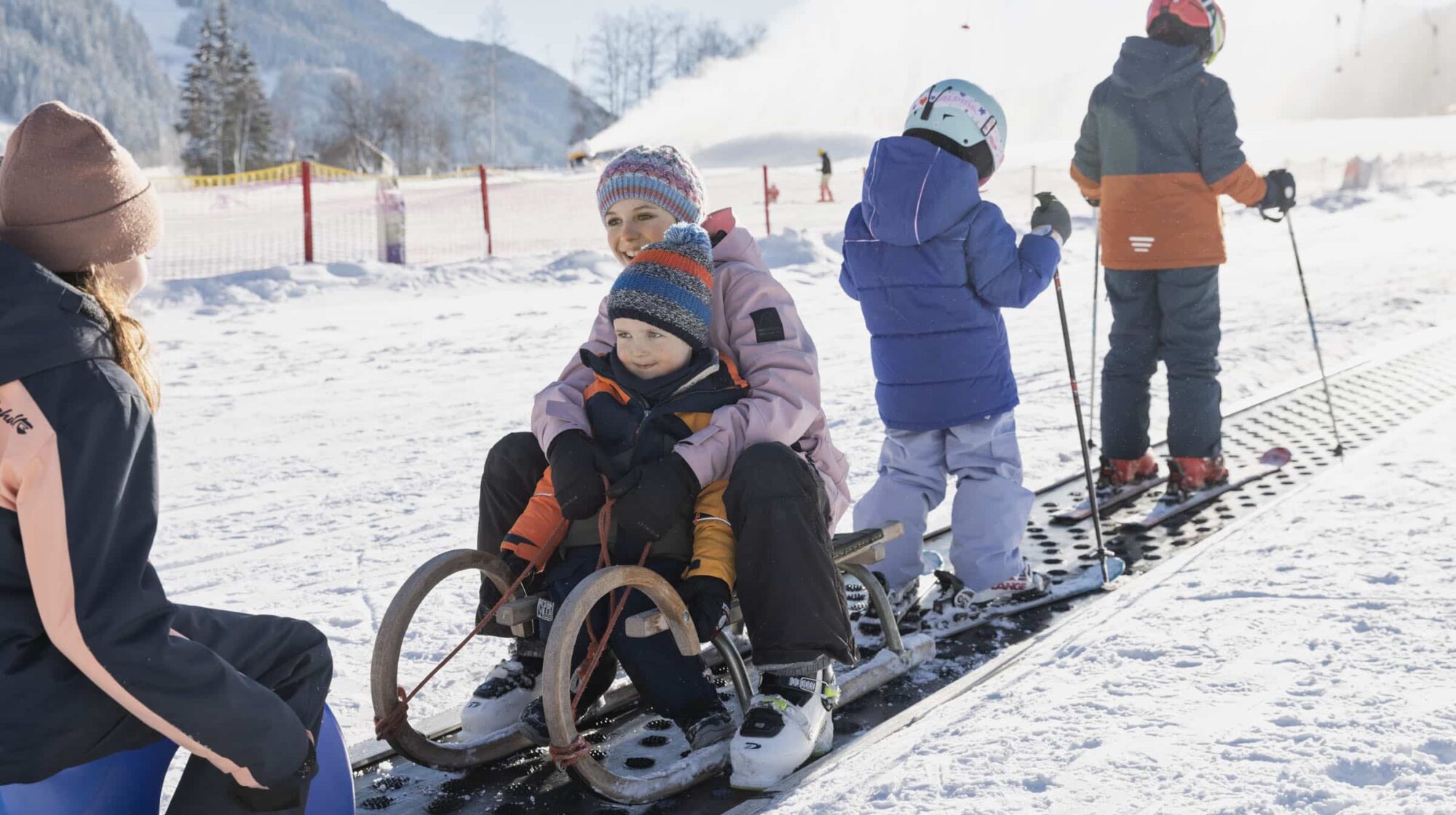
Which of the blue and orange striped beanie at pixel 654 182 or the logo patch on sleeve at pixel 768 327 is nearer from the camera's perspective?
A: the logo patch on sleeve at pixel 768 327

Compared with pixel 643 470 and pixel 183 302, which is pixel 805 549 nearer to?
pixel 643 470

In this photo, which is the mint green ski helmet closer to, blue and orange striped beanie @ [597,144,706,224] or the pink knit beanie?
blue and orange striped beanie @ [597,144,706,224]

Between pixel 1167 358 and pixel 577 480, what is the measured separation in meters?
3.08

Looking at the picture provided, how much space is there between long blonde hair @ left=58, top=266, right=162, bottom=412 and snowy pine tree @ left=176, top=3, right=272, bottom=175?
2845 inches

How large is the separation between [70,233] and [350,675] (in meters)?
1.64

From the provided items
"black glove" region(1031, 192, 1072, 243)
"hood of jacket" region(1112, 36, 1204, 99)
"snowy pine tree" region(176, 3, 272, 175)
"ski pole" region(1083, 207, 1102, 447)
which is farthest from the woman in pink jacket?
"snowy pine tree" region(176, 3, 272, 175)

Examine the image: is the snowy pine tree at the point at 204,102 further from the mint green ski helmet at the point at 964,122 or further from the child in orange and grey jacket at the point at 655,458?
the child in orange and grey jacket at the point at 655,458

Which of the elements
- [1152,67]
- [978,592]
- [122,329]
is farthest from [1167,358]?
[122,329]

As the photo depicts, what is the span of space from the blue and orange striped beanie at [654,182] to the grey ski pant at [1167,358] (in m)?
2.34

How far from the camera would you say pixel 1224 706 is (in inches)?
105

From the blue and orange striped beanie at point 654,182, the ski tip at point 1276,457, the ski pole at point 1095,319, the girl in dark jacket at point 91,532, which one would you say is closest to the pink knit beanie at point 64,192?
the girl in dark jacket at point 91,532

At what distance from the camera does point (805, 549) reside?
8.35 feet

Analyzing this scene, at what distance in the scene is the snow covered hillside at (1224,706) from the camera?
7.57ft

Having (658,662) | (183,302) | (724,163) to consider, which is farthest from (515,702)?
(724,163)
